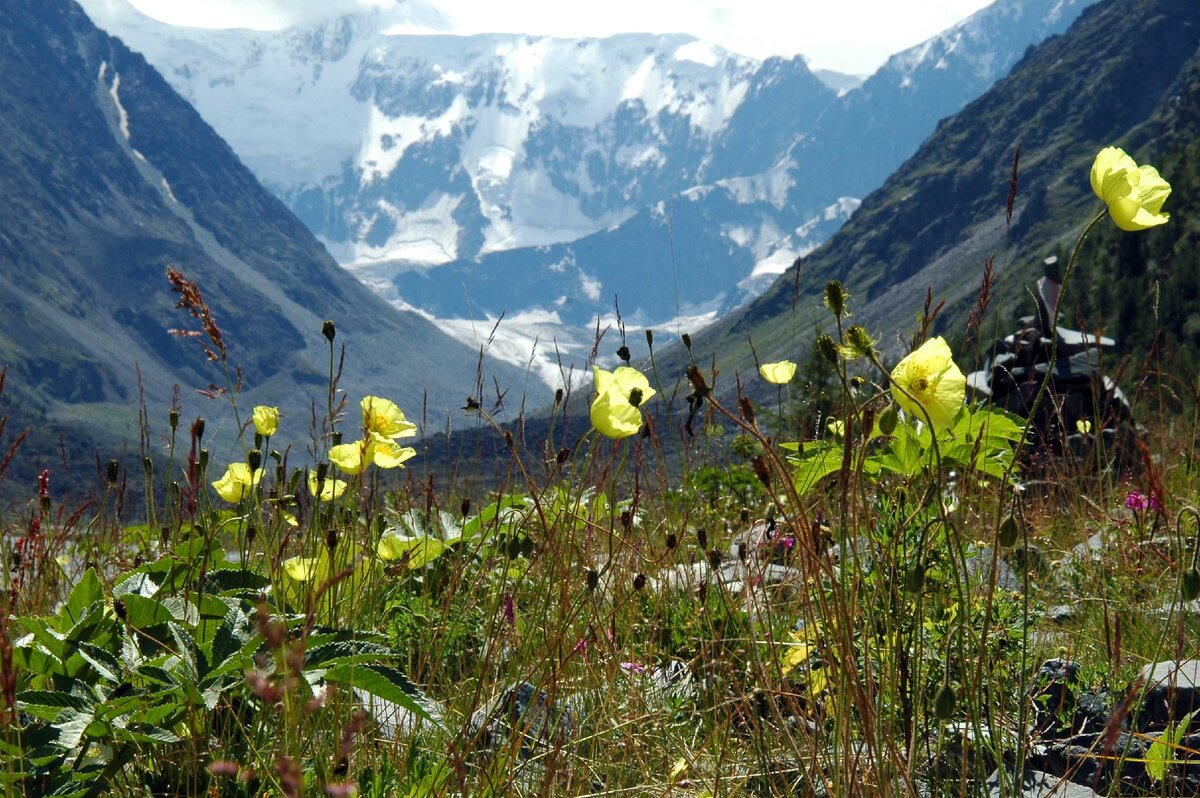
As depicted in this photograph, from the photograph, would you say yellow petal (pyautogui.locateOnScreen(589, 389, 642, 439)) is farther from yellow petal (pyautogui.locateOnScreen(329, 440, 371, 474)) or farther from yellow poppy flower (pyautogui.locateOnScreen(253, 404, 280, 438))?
yellow poppy flower (pyautogui.locateOnScreen(253, 404, 280, 438))

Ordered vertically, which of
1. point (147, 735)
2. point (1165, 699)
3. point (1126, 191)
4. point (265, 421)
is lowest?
point (1165, 699)

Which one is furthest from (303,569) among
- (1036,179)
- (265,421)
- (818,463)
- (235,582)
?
(1036,179)

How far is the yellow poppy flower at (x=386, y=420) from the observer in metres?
2.64

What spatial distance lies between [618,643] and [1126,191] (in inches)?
79.0

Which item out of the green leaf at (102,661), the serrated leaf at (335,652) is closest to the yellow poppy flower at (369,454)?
the serrated leaf at (335,652)

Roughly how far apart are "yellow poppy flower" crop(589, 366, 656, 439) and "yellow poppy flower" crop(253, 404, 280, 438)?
0.96 metres

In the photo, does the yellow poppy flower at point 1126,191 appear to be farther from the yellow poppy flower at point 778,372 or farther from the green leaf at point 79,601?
the green leaf at point 79,601

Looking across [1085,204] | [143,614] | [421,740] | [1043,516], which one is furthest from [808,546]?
[1085,204]

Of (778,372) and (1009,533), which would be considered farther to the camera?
(778,372)

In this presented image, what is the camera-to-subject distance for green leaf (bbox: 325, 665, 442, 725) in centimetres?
196

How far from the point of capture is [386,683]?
6.45ft

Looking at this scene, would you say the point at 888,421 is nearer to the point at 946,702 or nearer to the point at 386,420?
the point at 946,702

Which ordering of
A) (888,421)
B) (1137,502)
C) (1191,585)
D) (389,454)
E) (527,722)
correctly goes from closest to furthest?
(1191,585)
(888,421)
(527,722)
(389,454)
(1137,502)

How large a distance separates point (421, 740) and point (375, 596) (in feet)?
2.52
